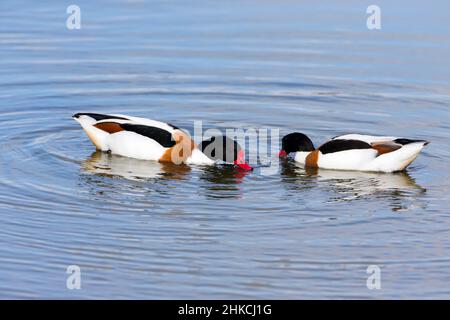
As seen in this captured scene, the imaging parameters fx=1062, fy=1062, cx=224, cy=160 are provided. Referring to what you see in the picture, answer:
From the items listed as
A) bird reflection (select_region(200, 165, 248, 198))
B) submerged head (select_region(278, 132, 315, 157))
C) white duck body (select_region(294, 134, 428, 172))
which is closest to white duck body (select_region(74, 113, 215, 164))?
bird reflection (select_region(200, 165, 248, 198))

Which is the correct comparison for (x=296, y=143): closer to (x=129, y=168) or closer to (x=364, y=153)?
(x=364, y=153)

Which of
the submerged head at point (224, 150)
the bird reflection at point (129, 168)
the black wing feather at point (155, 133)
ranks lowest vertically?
the bird reflection at point (129, 168)

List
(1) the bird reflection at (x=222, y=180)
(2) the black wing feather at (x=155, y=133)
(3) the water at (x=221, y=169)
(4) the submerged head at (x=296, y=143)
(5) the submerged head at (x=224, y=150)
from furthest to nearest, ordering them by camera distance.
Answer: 1. (4) the submerged head at (x=296, y=143)
2. (2) the black wing feather at (x=155, y=133)
3. (5) the submerged head at (x=224, y=150)
4. (1) the bird reflection at (x=222, y=180)
5. (3) the water at (x=221, y=169)

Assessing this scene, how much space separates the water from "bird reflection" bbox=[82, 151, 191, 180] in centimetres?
5

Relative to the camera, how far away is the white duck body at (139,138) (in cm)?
1372

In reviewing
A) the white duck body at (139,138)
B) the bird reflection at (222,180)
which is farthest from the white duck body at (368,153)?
the white duck body at (139,138)

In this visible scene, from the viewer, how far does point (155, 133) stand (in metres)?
13.7

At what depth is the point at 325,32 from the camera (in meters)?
19.0

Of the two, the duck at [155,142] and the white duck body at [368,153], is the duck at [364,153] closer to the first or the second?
the white duck body at [368,153]

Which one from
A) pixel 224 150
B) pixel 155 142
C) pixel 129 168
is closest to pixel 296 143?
pixel 224 150

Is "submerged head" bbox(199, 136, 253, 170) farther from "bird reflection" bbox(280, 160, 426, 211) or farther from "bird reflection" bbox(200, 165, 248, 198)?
"bird reflection" bbox(280, 160, 426, 211)

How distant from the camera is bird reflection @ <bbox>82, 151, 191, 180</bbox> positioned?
518 inches

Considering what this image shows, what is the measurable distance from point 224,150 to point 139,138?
43.9 inches
